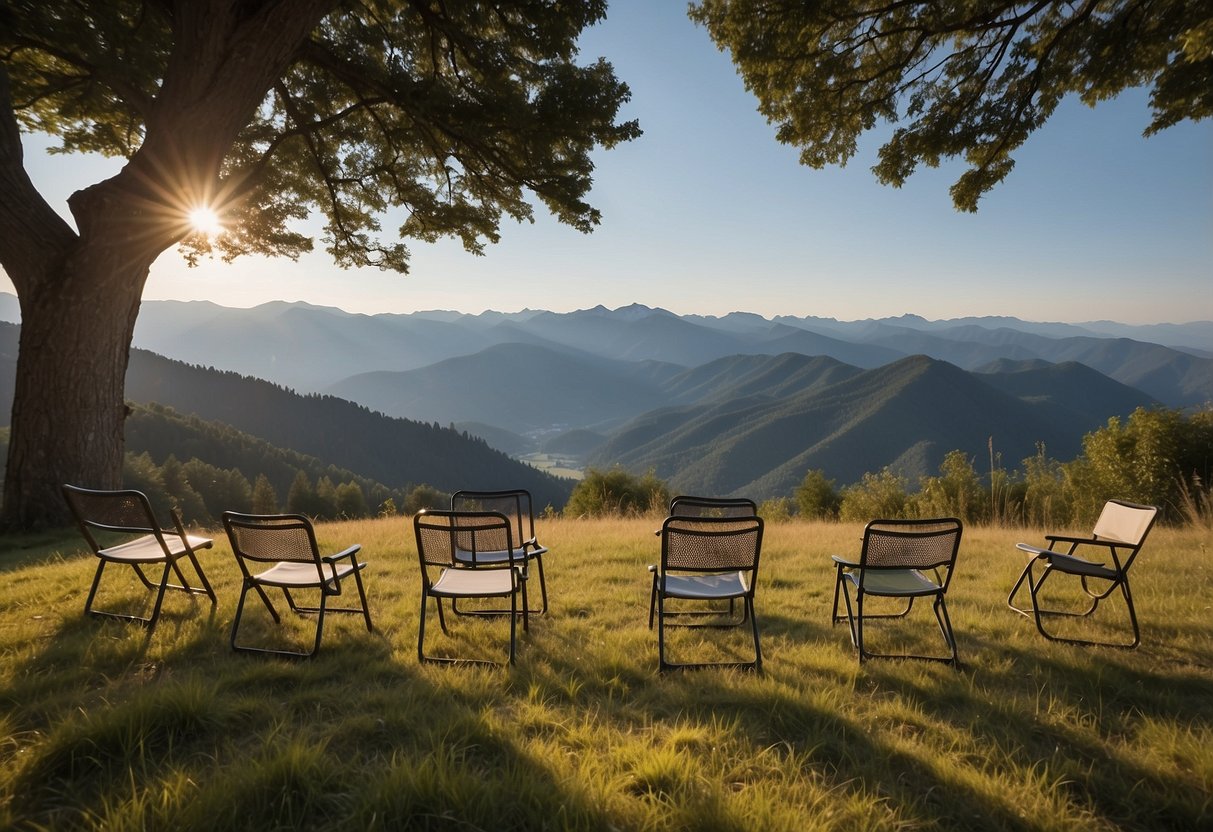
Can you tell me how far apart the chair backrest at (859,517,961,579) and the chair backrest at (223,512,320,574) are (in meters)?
3.65

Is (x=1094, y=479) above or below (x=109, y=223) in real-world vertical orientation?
below

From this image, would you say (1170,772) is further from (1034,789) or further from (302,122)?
(302,122)

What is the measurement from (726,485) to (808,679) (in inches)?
5892

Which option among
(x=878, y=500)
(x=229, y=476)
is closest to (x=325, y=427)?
(x=229, y=476)

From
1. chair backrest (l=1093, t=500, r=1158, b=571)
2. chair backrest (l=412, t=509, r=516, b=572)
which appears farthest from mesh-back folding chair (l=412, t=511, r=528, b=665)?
chair backrest (l=1093, t=500, r=1158, b=571)

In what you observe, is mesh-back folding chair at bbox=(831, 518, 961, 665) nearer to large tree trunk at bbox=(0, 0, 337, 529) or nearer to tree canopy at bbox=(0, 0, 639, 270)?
tree canopy at bbox=(0, 0, 639, 270)

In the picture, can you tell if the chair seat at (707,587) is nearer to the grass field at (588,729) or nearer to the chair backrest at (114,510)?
the grass field at (588,729)

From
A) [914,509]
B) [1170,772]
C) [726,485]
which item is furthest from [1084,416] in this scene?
[1170,772]

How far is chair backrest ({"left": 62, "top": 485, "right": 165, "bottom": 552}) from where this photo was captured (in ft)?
12.2

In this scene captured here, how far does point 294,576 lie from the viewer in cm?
382

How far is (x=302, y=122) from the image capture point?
903cm

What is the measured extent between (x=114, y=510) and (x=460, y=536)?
2370mm

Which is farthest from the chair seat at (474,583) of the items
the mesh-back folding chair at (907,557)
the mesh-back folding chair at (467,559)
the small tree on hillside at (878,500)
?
the small tree on hillside at (878,500)

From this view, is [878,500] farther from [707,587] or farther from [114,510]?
[114,510]
